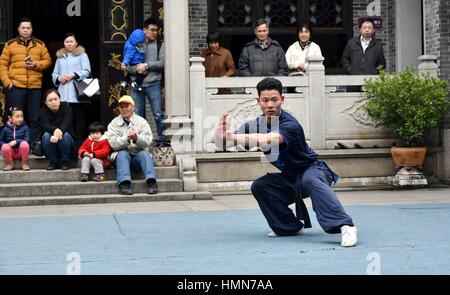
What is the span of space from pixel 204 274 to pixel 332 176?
2584 millimetres

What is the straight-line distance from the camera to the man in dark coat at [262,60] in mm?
13680

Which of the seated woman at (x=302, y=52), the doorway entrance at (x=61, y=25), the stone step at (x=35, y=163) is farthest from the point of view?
the doorway entrance at (x=61, y=25)

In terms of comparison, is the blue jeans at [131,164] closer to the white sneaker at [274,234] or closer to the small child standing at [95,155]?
the small child standing at [95,155]

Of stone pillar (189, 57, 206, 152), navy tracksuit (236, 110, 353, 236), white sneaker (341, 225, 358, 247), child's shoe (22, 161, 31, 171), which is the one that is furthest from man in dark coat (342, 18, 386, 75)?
white sneaker (341, 225, 358, 247)

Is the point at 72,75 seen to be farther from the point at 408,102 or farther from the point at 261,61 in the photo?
the point at 408,102

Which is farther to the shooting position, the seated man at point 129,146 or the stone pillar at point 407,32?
the stone pillar at point 407,32

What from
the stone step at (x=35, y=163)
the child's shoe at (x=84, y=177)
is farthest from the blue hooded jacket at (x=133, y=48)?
the child's shoe at (x=84, y=177)

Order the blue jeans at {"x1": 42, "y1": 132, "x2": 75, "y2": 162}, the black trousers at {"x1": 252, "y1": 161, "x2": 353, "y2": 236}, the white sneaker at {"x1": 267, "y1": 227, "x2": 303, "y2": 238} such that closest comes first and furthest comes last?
1. the black trousers at {"x1": 252, "y1": 161, "x2": 353, "y2": 236}
2. the white sneaker at {"x1": 267, "y1": 227, "x2": 303, "y2": 238}
3. the blue jeans at {"x1": 42, "y1": 132, "x2": 75, "y2": 162}

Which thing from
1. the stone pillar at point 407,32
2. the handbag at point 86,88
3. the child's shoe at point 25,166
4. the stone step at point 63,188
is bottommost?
the stone step at point 63,188

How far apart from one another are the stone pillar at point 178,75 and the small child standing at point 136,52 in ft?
1.34

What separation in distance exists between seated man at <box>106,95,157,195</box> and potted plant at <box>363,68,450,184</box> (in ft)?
11.2

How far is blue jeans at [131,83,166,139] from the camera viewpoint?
13617 millimetres

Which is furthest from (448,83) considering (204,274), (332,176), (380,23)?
(204,274)

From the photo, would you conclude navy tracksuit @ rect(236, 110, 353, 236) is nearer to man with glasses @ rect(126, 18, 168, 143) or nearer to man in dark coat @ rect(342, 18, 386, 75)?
man with glasses @ rect(126, 18, 168, 143)
